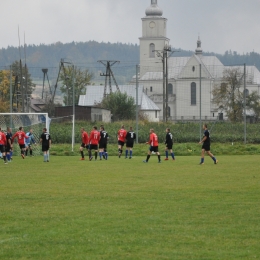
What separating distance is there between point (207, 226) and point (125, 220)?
64.7 inches

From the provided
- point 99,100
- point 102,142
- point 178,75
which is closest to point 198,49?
point 178,75

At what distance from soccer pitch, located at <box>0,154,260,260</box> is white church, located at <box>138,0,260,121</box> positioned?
238 ft

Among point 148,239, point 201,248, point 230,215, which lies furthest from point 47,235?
point 230,215

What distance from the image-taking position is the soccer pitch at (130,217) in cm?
1109

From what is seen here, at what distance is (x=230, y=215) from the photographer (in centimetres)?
1452

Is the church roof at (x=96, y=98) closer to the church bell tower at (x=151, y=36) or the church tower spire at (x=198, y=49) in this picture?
the church bell tower at (x=151, y=36)

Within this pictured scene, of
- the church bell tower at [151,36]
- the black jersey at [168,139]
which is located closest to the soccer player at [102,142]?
the black jersey at [168,139]

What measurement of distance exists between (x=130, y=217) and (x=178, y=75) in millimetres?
121193

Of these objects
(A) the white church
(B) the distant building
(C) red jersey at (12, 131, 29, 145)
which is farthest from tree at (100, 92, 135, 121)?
(C) red jersey at (12, 131, 29, 145)

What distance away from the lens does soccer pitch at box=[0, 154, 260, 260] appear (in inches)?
436

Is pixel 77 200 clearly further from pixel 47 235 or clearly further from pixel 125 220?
pixel 47 235

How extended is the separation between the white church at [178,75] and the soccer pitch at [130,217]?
7256 cm

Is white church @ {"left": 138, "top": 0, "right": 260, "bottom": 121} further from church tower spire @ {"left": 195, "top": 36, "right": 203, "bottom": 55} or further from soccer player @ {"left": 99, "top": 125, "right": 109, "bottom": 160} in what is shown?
soccer player @ {"left": 99, "top": 125, "right": 109, "bottom": 160}

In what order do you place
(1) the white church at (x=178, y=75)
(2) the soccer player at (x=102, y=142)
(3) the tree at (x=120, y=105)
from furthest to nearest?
(1) the white church at (x=178, y=75) < (3) the tree at (x=120, y=105) < (2) the soccer player at (x=102, y=142)
